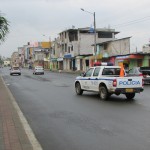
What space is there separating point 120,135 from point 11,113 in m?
4.69

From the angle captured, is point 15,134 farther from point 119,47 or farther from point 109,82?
point 119,47

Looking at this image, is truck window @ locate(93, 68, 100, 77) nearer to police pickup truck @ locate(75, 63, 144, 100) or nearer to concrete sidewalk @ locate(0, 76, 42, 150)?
police pickup truck @ locate(75, 63, 144, 100)

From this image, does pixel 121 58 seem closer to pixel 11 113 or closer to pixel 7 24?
pixel 7 24

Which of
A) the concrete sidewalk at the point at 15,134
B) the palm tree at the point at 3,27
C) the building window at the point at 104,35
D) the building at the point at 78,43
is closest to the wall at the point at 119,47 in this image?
the building at the point at 78,43

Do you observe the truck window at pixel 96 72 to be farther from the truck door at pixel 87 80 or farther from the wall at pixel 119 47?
the wall at pixel 119 47

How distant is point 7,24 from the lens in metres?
21.6

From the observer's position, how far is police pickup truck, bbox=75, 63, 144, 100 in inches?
650

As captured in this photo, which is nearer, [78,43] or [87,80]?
[87,80]

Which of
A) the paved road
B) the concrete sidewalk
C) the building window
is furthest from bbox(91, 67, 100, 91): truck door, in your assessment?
the building window

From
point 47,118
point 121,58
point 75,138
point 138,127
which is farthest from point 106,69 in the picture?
point 121,58

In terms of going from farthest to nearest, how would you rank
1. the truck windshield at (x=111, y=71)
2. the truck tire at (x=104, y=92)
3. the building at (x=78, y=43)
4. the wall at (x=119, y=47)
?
the building at (x=78, y=43) → the wall at (x=119, y=47) → the truck windshield at (x=111, y=71) → the truck tire at (x=104, y=92)

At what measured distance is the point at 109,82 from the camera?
55.2 ft

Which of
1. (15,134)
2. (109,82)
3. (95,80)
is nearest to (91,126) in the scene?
(15,134)

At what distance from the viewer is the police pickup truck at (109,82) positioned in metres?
16.5
